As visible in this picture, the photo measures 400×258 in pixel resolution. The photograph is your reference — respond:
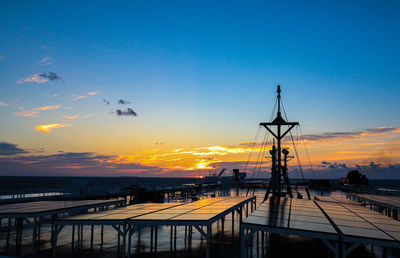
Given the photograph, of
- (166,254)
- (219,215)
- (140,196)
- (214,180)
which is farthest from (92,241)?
(214,180)

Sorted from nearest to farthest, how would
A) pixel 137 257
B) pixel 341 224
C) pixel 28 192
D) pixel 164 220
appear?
pixel 341 224 → pixel 164 220 → pixel 137 257 → pixel 28 192

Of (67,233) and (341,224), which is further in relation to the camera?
(67,233)

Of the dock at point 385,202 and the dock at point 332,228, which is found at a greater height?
the dock at point 332,228

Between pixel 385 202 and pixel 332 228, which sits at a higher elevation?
pixel 332 228

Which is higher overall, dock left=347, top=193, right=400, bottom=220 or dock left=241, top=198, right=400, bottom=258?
dock left=241, top=198, right=400, bottom=258

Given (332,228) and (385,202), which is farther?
(385,202)

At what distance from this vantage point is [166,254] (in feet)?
64.2

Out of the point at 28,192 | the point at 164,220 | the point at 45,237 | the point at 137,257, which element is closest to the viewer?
the point at 164,220

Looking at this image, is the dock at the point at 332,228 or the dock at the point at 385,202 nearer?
the dock at the point at 332,228

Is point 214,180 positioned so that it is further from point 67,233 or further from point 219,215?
point 219,215

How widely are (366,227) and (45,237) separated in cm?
2318

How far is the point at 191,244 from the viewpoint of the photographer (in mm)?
22500

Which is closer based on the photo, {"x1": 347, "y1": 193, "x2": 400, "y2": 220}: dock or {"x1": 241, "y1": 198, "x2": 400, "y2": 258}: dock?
{"x1": 241, "y1": 198, "x2": 400, "y2": 258}: dock

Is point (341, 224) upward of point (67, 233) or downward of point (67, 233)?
upward
